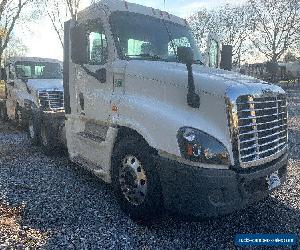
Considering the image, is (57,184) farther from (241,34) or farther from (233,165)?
(241,34)

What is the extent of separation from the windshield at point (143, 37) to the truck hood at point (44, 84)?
521 cm

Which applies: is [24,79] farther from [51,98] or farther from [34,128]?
[34,128]

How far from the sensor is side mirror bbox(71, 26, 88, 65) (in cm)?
496

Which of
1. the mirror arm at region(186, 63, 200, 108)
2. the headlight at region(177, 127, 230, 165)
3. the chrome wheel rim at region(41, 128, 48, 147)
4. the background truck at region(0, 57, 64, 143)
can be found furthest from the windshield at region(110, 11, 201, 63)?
the chrome wheel rim at region(41, 128, 48, 147)

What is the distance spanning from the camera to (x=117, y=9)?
16.7 ft

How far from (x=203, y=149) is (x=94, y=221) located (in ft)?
6.47

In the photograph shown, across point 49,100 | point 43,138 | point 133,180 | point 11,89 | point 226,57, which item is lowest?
point 43,138

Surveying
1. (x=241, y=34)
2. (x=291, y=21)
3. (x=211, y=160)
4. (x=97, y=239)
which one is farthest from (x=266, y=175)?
(x=241, y=34)

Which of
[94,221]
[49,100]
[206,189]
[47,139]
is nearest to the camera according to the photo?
[206,189]

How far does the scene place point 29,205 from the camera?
16.7 feet

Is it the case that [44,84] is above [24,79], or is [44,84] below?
below

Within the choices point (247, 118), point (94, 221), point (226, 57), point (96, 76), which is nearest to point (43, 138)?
point (96, 76)

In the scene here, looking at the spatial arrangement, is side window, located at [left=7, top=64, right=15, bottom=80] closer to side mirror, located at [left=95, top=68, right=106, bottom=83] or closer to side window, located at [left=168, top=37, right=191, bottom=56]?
side mirror, located at [left=95, top=68, right=106, bottom=83]

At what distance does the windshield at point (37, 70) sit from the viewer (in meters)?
10.9
